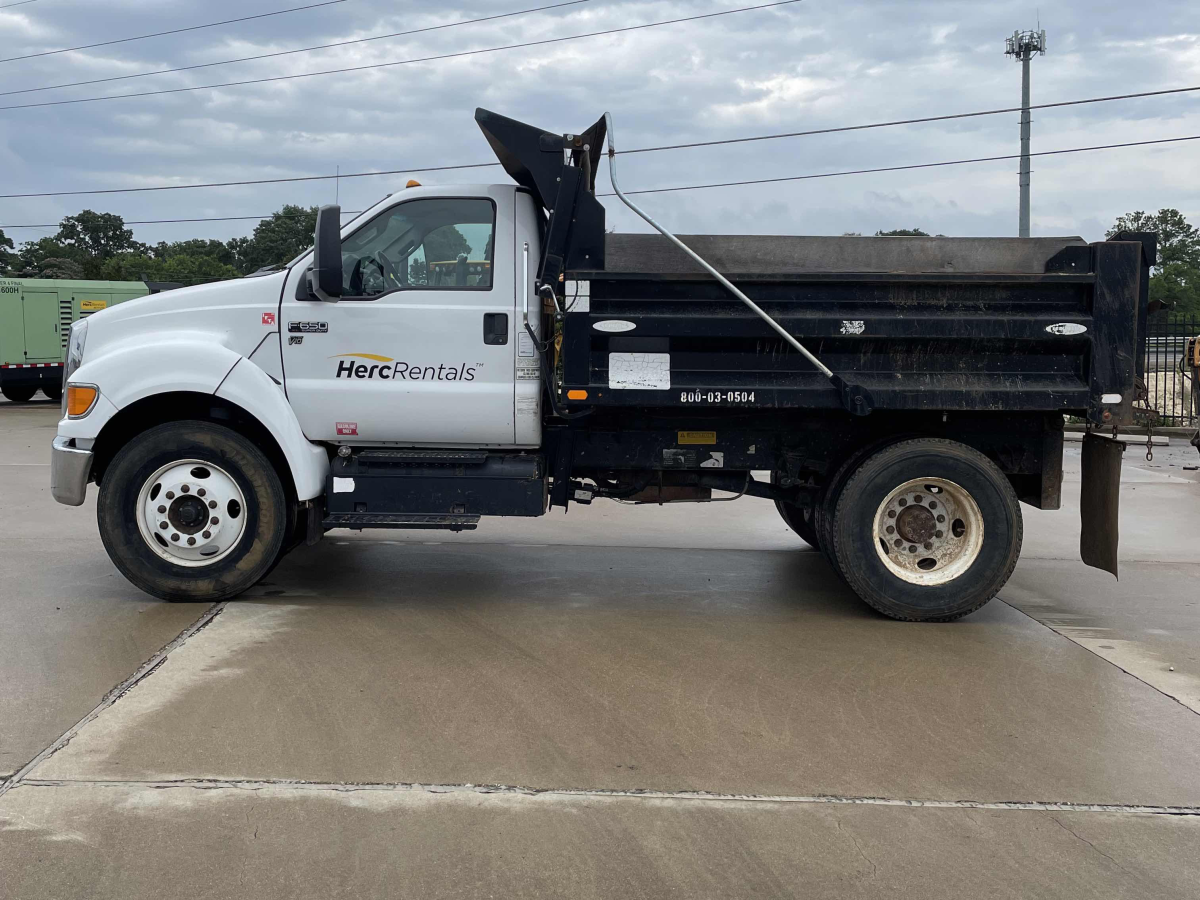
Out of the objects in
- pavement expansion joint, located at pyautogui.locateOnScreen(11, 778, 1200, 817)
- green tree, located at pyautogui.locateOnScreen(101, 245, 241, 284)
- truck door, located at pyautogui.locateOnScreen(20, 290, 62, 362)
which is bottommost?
pavement expansion joint, located at pyautogui.locateOnScreen(11, 778, 1200, 817)

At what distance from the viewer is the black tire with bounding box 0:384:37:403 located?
86.3ft

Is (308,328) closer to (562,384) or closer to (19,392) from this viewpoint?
(562,384)

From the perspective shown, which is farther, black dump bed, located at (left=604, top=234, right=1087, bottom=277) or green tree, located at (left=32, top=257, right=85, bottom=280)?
green tree, located at (left=32, top=257, right=85, bottom=280)

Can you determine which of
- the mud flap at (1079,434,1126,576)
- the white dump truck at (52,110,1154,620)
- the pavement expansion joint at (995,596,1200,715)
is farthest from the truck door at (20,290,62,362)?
the mud flap at (1079,434,1126,576)

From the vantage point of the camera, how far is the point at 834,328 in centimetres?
622

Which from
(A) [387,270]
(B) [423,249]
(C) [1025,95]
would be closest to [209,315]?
(A) [387,270]

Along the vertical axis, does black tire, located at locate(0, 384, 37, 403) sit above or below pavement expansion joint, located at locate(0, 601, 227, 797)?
above

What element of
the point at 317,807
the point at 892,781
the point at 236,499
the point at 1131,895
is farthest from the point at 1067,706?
the point at 236,499

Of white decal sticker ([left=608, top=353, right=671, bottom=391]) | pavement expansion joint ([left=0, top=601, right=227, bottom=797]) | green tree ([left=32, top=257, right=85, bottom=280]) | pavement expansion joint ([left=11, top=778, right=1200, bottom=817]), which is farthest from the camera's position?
green tree ([left=32, top=257, right=85, bottom=280])

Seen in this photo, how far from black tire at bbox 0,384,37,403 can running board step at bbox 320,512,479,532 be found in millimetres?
23222

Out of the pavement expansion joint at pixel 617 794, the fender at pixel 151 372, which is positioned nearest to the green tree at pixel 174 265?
the fender at pixel 151 372

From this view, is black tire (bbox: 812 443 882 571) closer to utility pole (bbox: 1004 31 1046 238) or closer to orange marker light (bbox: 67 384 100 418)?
orange marker light (bbox: 67 384 100 418)

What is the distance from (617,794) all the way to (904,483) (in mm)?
3154

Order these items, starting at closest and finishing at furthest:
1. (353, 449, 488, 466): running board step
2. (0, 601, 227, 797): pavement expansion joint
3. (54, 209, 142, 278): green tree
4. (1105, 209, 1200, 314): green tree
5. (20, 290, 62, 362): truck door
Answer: (0, 601, 227, 797): pavement expansion joint < (353, 449, 488, 466): running board step < (20, 290, 62, 362): truck door < (1105, 209, 1200, 314): green tree < (54, 209, 142, 278): green tree
